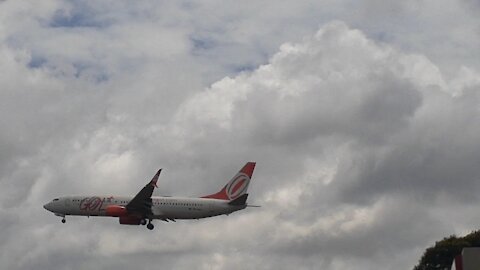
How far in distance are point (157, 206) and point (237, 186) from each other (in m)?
12.5

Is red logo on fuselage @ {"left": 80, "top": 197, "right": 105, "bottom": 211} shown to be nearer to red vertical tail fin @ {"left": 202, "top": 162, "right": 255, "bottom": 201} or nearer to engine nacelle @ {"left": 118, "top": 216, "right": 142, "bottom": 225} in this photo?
engine nacelle @ {"left": 118, "top": 216, "right": 142, "bottom": 225}

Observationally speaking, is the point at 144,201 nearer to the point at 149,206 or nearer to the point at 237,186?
the point at 149,206

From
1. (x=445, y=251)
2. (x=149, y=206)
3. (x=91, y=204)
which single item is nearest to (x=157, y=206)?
(x=149, y=206)

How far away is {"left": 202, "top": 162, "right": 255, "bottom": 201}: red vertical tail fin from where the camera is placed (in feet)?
524

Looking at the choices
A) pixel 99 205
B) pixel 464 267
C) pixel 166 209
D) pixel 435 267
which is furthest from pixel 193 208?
pixel 464 267

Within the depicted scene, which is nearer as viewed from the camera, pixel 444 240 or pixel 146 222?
pixel 444 240

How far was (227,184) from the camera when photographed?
162 meters

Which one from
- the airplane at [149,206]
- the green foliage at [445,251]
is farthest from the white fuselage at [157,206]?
the green foliage at [445,251]

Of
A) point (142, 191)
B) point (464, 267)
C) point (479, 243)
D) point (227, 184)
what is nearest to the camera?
point (464, 267)

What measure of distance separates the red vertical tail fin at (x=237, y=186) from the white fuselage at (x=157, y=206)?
3355 millimetres

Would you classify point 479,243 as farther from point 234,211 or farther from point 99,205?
point 99,205

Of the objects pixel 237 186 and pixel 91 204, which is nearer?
pixel 91 204

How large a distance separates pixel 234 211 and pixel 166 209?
412 inches

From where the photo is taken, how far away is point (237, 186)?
16150cm
